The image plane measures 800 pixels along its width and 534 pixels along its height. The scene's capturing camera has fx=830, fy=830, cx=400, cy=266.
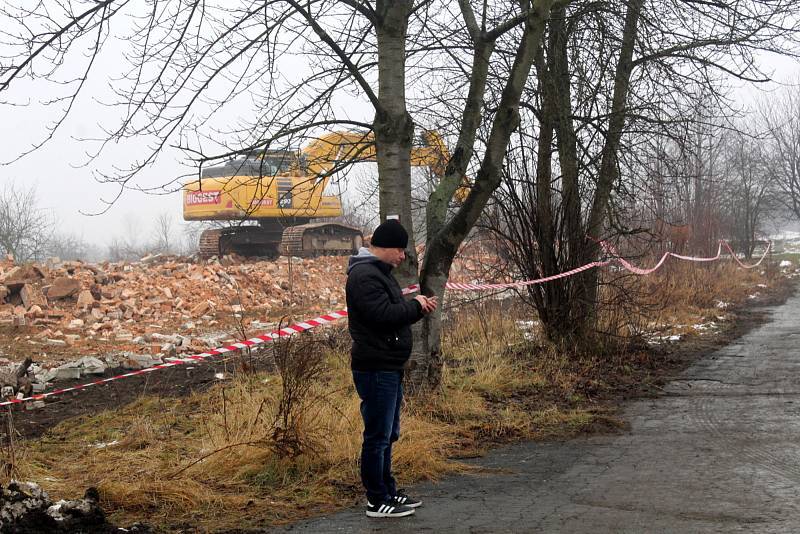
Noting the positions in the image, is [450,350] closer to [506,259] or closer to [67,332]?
[506,259]

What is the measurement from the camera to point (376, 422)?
4973 mm

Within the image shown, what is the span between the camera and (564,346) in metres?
10.7

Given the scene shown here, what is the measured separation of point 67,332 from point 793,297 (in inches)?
725

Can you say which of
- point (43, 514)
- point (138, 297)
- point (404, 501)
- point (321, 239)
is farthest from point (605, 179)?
point (321, 239)

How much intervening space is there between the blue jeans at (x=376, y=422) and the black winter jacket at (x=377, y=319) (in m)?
0.07

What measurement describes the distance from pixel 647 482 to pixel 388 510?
5.95 feet

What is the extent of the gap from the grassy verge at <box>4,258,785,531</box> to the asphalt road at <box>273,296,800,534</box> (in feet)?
1.26

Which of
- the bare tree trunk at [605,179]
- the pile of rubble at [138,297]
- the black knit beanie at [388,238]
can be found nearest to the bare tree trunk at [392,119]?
the black knit beanie at [388,238]

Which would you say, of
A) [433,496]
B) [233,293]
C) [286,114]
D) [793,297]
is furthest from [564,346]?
[793,297]

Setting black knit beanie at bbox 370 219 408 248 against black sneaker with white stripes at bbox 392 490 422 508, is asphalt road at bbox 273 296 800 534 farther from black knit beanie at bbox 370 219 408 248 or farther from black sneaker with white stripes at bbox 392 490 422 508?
black knit beanie at bbox 370 219 408 248

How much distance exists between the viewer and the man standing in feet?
16.1

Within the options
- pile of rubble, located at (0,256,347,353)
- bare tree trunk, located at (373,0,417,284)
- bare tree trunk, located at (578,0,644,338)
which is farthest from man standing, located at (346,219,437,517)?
pile of rubble, located at (0,256,347,353)

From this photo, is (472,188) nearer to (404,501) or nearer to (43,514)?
(404,501)

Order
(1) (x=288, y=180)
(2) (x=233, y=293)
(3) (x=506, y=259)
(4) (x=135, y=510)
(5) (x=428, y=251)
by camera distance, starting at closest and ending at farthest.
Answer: (4) (x=135, y=510) → (5) (x=428, y=251) → (3) (x=506, y=259) → (2) (x=233, y=293) → (1) (x=288, y=180)
